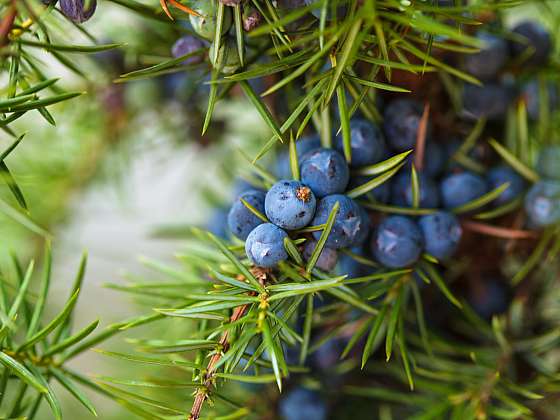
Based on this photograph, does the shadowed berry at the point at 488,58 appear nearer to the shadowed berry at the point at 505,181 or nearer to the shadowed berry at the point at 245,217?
the shadowed berry at the point at 505,181

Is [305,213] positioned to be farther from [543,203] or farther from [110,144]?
[110,144]

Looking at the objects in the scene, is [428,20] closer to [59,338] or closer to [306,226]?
[306,226]

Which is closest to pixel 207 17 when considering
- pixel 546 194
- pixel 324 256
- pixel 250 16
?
pixel 250 16

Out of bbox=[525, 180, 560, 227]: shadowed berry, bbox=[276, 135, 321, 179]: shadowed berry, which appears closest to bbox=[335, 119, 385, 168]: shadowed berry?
bbox=[276, 135, 321, 179]: shadowed berry

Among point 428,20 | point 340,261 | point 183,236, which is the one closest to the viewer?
point 428,20

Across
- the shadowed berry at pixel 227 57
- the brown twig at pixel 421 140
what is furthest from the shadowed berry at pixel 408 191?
the shadowed berry at pixel 227 57

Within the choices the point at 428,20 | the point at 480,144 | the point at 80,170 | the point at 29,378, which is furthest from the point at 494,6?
the point at 80,170

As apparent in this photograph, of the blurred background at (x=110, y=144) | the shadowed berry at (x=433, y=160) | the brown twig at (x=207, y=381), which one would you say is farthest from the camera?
the blurred background at (x=110, y=144)
